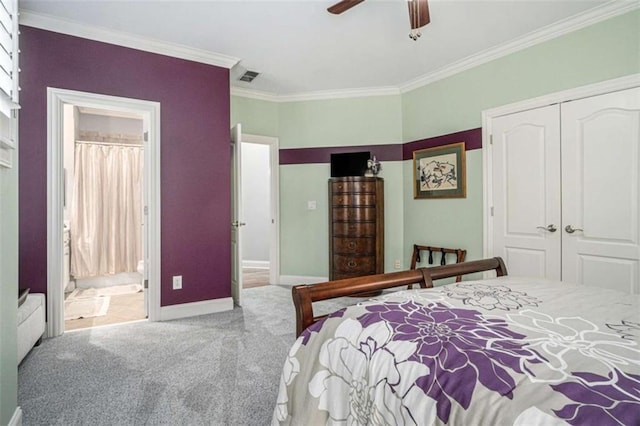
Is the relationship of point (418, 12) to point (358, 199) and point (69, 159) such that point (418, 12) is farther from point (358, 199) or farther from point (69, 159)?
point (69, 159)

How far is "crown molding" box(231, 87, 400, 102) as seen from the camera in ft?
14.6

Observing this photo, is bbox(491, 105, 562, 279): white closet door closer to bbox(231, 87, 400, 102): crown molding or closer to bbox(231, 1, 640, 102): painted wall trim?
bbox(231, 1, 640, 102): painted wall trim

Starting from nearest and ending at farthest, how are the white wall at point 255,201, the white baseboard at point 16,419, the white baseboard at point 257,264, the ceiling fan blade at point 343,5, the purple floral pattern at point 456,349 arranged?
the purple floral pattern at point 456,349
the white baseboard at point 16,419
the ceiling fan blade at point 343,5
the white baseboard at point 257,264
the white wall at point 255,201

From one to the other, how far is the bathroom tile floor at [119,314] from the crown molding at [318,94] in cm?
280

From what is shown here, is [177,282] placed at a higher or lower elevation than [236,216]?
lower

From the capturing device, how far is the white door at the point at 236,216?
3.66 m

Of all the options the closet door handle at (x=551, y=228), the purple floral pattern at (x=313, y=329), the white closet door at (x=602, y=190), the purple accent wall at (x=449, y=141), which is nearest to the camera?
the purple floral pattern at (x=313, y=329)

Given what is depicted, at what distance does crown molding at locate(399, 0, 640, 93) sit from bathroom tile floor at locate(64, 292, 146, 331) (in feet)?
13.4

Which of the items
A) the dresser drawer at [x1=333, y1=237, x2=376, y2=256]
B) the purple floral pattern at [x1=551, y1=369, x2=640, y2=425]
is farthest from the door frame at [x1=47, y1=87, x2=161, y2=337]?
the purple floral pattern at [x1=551, y1=369, x2=640, y2=425]

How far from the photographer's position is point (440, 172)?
3965mm

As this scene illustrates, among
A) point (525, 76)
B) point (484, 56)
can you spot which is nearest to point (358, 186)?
point (484, 56)

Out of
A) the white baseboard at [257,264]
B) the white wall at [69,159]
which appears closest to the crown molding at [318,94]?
the white wall at [69,159]

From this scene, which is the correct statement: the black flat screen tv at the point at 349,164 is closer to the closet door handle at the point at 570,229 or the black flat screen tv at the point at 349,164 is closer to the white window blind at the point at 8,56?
the closet door handle at the point at 570,229

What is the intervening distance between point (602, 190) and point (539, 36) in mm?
1441
